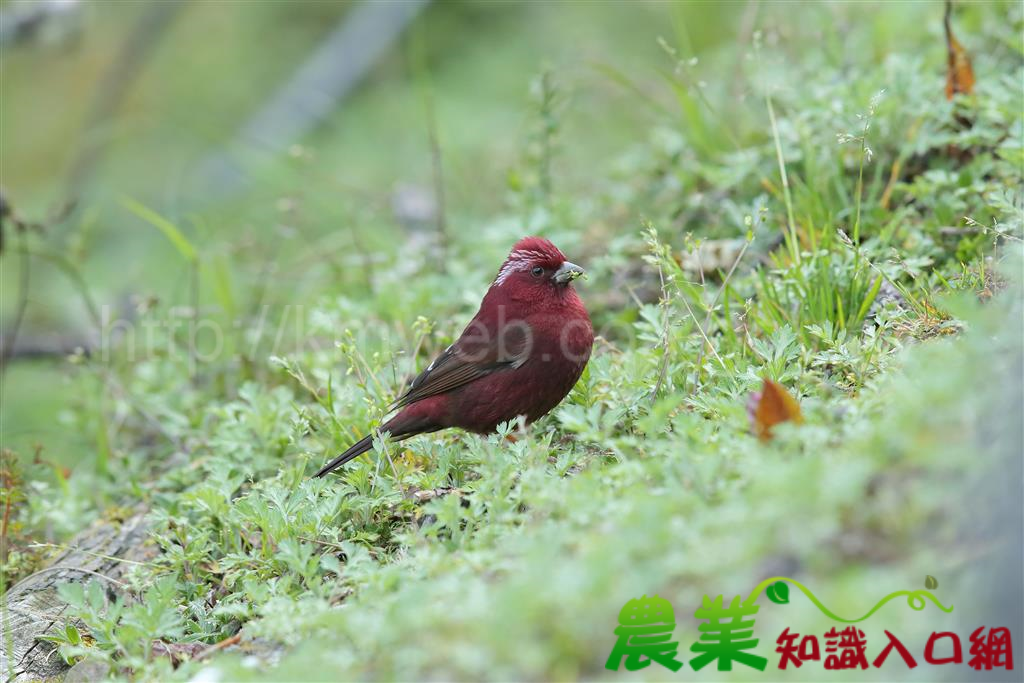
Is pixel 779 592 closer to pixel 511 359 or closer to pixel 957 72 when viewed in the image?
pixel 511 359

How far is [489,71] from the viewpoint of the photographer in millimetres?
8805

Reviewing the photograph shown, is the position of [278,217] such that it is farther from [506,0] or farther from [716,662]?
[716,662]

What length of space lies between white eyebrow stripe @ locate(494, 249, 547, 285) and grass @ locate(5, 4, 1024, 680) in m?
0.36

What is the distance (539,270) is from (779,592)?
209cm

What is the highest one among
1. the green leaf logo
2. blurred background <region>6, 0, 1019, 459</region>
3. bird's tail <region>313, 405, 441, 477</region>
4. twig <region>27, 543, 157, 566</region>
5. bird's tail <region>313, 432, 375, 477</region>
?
blurred background <region>6, 0, 1019, 459</region>

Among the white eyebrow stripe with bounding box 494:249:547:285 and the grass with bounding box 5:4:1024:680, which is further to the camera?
the white eyebrow stripe with bounding box 494:249:547:285

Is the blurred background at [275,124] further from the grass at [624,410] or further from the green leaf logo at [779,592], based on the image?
the green leaf logo at [779,592]

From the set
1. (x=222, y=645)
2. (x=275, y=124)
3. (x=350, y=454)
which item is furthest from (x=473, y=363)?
(x=275, y=124)

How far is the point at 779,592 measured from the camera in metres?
2.03

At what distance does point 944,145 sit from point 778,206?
745 mm

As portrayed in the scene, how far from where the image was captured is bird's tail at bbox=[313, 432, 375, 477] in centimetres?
355

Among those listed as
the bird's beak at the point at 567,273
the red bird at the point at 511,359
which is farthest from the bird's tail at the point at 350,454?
the bird's beak at the point at 567,273

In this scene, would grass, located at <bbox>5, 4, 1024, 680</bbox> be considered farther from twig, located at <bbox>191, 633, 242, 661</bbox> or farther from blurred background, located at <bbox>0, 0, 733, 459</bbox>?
blurred background, located at <bbox>0, 0, 733, 459</bbox>

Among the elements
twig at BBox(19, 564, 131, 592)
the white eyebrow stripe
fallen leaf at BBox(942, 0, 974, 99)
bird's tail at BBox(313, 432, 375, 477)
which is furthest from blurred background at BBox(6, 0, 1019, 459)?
bird's tail at BBox(313, 432, 375, 477)
